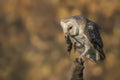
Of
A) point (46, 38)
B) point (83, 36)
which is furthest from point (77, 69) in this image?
point (46, 38)

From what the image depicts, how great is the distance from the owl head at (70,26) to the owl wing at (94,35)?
0.08 m

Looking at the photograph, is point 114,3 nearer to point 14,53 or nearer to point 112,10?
point 112,10

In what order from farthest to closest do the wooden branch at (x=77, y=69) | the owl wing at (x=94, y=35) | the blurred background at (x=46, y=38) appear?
the blurred background at (x=46, y=38) < the owl wing at (x=94, y=35) < the wooden branch at (x=77, y=69)

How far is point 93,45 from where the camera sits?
131 inches

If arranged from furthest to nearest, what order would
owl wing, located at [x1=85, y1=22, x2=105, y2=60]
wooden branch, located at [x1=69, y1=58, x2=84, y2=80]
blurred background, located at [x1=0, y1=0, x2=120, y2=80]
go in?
1. blurred background, located at [x1=0, y1=0, x2=120, y2=80]
2. owl wing, located at [x1=85, y1=22, x2=105, y2=60]
3. wooden branch, located at [x1=69, y1=58, x2=84, y2=80]

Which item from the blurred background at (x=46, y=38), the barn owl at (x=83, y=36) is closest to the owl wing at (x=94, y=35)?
the barn owl at (x=83, y=36)

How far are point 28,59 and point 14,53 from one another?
245mm

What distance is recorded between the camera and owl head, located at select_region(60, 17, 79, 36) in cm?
317

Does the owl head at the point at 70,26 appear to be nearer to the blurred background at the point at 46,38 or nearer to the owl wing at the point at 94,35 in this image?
the owl wing at the point at 94,35

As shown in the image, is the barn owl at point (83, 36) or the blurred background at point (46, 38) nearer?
the barn owl at point (83, 36)

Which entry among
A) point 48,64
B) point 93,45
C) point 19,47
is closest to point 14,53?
point 19,47

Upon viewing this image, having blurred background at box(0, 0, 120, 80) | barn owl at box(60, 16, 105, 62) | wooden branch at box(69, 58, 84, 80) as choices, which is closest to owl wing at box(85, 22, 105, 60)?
barn owl at box(60, 16, 105, 62)

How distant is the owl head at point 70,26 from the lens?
10.4 ft

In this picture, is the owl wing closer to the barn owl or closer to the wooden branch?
the barn owl
